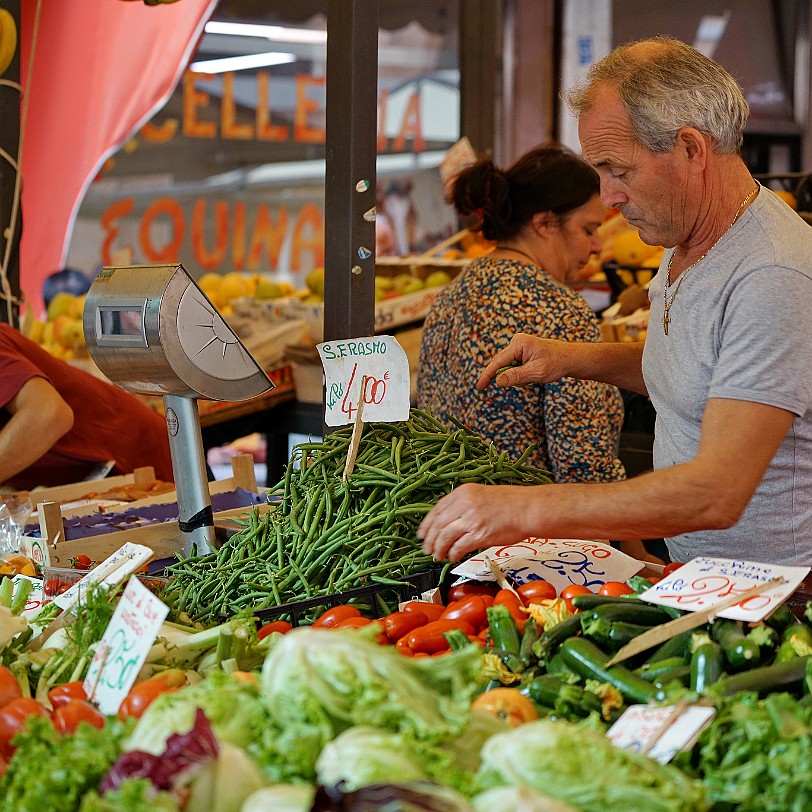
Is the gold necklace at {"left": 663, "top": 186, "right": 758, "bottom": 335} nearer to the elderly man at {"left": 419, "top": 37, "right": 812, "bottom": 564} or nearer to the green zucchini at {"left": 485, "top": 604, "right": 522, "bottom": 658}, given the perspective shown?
the elderly man at {"left": 419, "top": 37, "right": 812, "bottom": 564}

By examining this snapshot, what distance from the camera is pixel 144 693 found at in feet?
5.38

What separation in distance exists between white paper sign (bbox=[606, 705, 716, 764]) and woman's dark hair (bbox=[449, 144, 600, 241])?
7.83 feet

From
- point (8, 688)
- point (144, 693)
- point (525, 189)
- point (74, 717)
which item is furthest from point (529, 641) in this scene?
point (525, 189)

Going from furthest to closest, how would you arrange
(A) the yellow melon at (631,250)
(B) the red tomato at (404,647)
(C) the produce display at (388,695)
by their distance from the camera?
(A) the yellow melon at (631,250)
(B) the red tomato at (404,647)
(C) the produce display at (388,695)

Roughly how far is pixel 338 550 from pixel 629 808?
129 cm

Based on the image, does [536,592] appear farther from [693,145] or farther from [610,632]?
[693,145]

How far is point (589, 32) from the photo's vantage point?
7.37m

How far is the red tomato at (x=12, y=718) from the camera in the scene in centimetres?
154

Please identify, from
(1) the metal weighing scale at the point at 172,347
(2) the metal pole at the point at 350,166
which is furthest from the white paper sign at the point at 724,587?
(2) the metal pole at the point at 350,166

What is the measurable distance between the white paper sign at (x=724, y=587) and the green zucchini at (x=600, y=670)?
0.18 meters

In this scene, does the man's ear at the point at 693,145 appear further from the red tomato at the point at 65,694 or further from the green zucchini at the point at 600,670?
the red tomato at the point at 65,694

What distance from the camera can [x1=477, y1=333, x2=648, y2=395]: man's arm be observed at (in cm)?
288

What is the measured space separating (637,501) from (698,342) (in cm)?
47

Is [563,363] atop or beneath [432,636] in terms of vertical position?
atop
